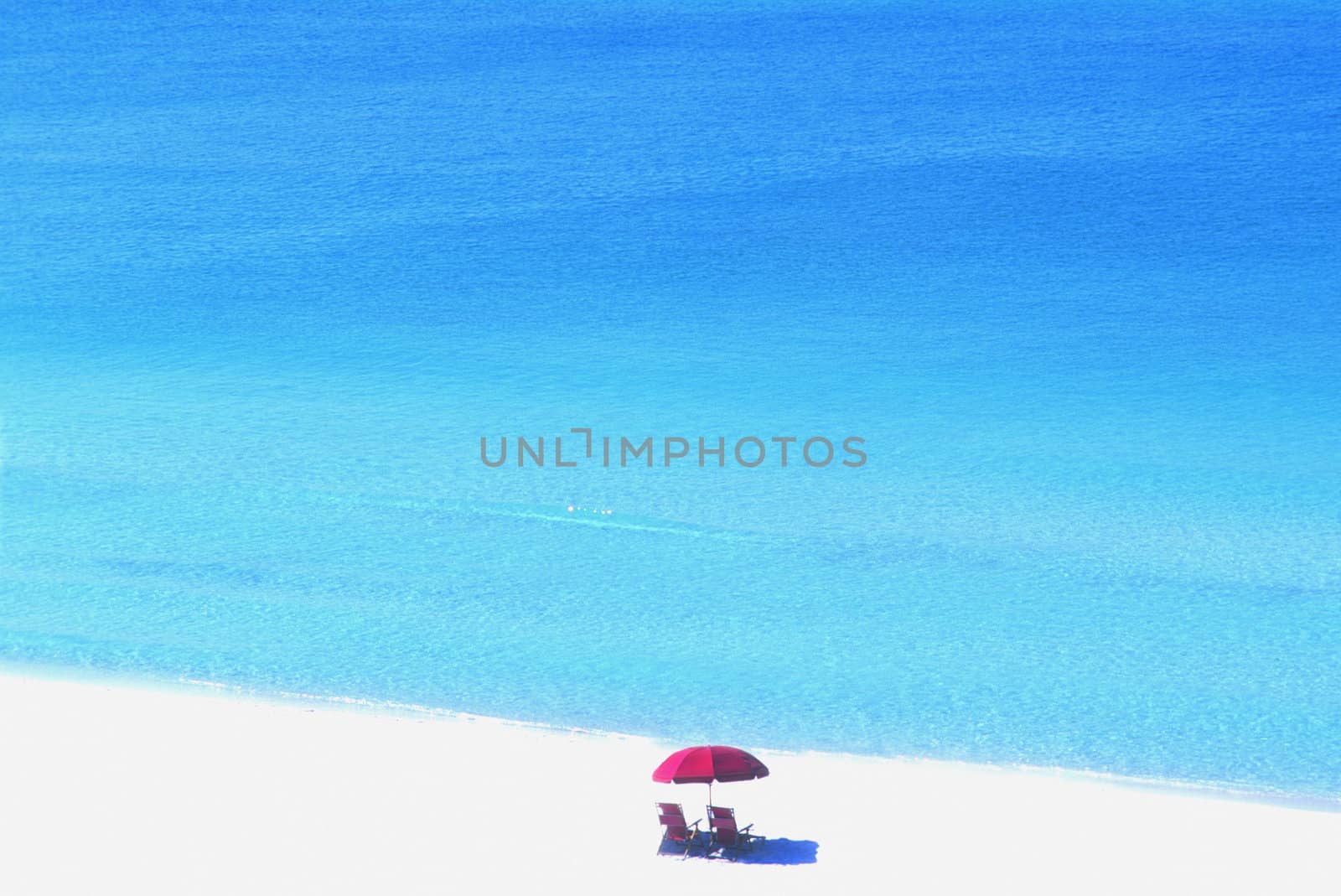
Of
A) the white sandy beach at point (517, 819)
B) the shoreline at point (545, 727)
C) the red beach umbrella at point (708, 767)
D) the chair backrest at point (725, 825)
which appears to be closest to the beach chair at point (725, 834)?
the chair backrest at point (725, 825)

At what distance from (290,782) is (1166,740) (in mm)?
6264

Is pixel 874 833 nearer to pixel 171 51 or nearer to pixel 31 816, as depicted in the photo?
pixel 31 816

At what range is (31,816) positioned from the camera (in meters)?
9.27

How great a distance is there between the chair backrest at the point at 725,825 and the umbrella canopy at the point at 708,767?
1.27 feet

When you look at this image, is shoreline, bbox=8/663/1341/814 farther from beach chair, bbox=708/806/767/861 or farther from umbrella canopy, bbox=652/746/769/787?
umbrella canopy, bbox=652/746/769/787

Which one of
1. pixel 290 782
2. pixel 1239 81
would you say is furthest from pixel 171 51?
pixel 290 782

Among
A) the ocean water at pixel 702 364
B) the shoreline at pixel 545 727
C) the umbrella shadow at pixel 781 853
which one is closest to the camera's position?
the umbrella shadow at pixel 781 853

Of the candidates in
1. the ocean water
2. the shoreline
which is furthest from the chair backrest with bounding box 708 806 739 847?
the ocean water

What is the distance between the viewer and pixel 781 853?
9000 mm

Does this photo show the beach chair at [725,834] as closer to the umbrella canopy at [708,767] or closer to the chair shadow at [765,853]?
the chair shadow at [765,853]

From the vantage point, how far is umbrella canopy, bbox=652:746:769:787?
859 cm

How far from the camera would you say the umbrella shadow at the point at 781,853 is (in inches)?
350

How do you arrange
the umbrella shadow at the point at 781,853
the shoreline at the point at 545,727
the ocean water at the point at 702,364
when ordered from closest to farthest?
1. the umbrella shadow at the point at 781,853
2. the shoreline at the point at 545,727
3. the ocean water at the point at 702,364

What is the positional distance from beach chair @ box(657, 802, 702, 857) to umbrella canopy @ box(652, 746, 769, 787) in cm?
29
